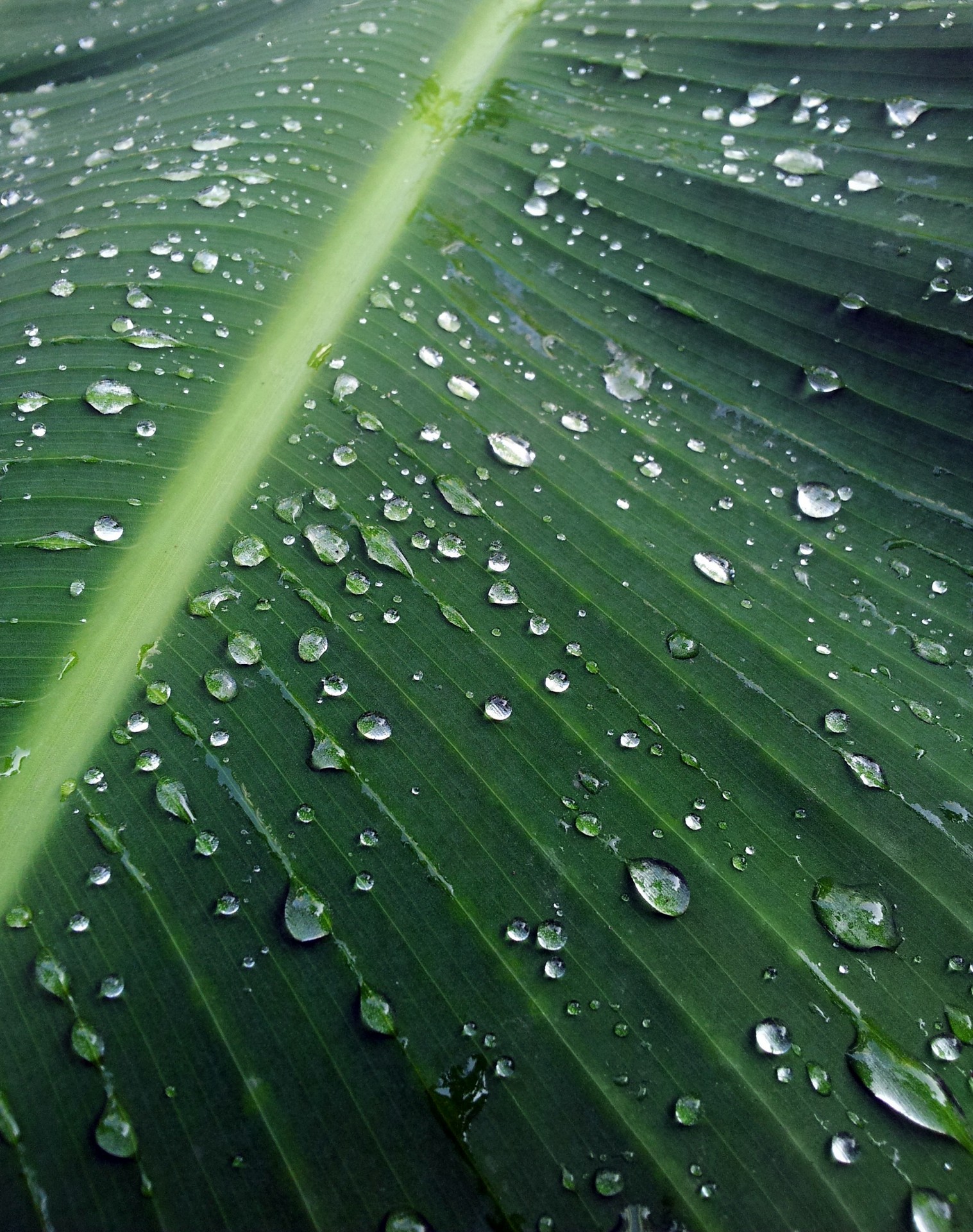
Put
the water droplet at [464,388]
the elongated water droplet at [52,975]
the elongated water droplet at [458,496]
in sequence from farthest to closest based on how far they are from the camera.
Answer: the water droplet at [464,388] < the elongated water droplet at [458,496] < the elongated water droplet at [52,975]

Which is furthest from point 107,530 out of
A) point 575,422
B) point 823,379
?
point 823,379

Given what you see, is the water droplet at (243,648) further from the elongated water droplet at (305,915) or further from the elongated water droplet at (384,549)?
the elongated water droplet at (305,915)

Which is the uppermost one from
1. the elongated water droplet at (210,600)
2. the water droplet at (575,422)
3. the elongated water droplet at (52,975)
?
the water droplet at (575,422)

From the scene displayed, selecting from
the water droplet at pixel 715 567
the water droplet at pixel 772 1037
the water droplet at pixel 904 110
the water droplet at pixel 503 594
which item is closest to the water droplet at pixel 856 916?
the water droplet at pixel 772 1037

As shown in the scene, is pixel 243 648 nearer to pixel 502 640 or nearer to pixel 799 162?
pixel 502 640

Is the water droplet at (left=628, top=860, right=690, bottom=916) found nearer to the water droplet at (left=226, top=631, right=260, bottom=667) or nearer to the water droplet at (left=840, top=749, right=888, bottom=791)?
the water droplet at (left=840, top=749, right=888, bottom=791)

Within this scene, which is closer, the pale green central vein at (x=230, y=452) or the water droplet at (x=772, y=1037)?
the water droplet at (x=772, y=1037)
